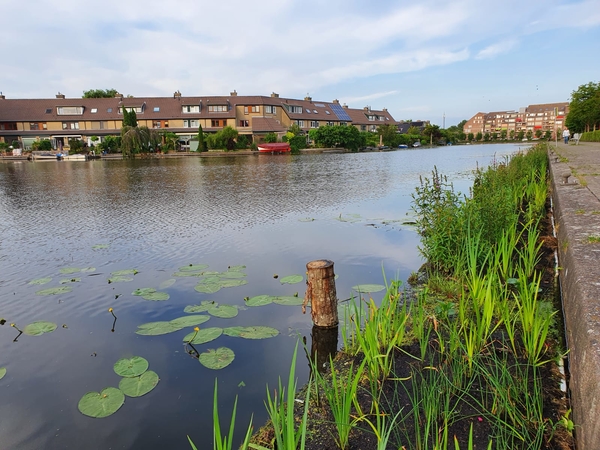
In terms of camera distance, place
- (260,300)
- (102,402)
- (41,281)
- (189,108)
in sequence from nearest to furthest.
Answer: (102,402), (260,300), (41,281), (189,108)

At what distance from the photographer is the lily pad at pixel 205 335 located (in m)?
4.74

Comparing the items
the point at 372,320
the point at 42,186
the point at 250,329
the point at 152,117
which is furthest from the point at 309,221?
the point at 152,117

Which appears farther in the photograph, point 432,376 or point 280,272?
point 280,272

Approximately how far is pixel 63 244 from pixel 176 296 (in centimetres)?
461

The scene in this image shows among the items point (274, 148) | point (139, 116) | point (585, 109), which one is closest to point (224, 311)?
point (274, 148)

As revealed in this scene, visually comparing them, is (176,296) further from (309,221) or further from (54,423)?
(309,221)

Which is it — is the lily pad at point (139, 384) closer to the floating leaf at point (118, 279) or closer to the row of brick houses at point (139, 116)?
the floating leaf at point (118, 279)

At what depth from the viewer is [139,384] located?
13.0 feet

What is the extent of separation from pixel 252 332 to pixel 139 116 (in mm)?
66551

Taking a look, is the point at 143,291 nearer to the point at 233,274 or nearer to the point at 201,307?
the point at 201,307

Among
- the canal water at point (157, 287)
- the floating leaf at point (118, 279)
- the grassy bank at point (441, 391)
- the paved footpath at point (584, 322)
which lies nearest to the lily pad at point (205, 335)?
the canal water at point (157, 287)

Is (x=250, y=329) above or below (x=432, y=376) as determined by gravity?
below

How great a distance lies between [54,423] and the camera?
355 centimetres

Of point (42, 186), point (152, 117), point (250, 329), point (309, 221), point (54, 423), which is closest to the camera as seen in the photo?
point (54, 423)
